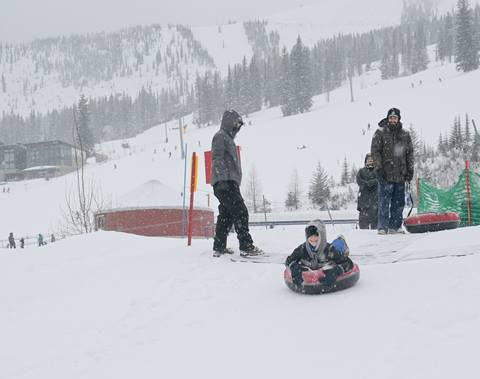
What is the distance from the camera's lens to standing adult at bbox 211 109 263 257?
22.4 feet

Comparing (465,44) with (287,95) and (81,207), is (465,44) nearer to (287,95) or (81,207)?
(287,95)

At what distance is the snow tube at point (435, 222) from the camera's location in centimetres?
746

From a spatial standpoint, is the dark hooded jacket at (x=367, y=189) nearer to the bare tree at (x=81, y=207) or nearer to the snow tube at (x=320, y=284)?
the snow tube at (x=320, y=284)

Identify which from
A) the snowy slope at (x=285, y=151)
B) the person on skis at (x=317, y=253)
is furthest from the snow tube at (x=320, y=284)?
the snowy slope at (x=285, y=151)

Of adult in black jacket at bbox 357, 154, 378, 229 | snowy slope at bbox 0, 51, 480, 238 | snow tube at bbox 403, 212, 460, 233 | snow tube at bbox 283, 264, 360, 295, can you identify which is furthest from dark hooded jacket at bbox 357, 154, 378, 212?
snowy slope at bbox 0, 51, 480, 238

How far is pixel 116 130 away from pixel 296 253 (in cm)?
12816

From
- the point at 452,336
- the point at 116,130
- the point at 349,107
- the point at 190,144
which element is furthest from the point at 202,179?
the point at 116,130

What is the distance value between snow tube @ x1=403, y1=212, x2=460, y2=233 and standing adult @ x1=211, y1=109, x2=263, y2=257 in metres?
2.62

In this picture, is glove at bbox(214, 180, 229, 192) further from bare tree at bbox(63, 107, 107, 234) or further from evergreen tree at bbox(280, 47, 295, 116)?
evergreen tree at bbox(280, 47, 295, 116)

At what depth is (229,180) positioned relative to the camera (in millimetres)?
6848

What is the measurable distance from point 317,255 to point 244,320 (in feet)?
4.15

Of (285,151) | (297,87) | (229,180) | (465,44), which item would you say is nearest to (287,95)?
(297,87)

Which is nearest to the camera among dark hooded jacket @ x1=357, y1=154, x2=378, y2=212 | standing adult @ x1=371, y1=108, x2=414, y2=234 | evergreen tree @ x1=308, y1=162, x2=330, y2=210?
standing adult @ x1=371, y1=108, x2=414, y2=234

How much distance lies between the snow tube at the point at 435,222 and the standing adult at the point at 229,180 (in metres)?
2.62
